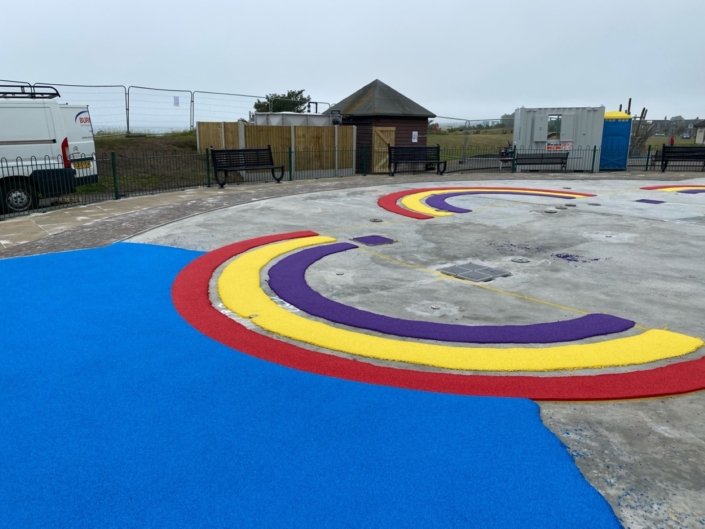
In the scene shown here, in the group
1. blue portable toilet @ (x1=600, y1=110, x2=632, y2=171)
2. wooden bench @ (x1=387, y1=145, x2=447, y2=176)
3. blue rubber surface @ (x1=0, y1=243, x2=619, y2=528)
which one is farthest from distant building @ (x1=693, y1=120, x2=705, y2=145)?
blue rubber surface @ (x1=0, y1=243, x2=619, y2=528)

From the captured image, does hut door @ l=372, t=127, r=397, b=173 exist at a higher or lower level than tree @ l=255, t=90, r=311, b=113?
lower

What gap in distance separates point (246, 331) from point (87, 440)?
6.48 feet

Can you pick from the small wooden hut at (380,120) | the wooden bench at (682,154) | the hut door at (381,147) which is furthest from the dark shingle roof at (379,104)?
the wooden bench at (682,154)

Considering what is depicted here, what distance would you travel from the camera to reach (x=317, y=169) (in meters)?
21.2

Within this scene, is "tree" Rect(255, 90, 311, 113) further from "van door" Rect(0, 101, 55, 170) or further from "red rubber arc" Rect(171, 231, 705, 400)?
"red rubber arc" Rect(171, 231, 705, 400)

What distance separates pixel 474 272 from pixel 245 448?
4.70m

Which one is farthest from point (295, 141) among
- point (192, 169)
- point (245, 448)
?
point (245, 448)

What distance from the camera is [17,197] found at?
11.4 meters

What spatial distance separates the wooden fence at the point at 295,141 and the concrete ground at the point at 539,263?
5018 millimetres

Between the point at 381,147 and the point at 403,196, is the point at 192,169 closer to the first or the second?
the point at 381,147

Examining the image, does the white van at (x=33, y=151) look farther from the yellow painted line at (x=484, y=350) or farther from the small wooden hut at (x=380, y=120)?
the small wooden hut at (x=380, y=120)

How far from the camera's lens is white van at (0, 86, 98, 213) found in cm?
1094

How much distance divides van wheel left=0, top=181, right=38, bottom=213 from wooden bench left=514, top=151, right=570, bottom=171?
1743 cm

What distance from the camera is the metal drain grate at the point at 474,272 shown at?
22.7ft
